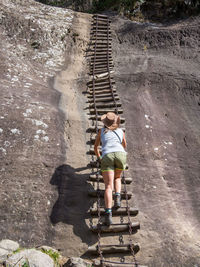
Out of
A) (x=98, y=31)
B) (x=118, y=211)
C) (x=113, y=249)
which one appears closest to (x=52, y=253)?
(x=113, y=249)

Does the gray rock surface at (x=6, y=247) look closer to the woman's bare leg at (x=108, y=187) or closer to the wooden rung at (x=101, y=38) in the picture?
the woman's bare leg at (x=108, y=187)

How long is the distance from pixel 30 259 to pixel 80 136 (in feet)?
12.9

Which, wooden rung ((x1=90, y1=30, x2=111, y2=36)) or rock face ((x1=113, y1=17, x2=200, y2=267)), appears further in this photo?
wooden rung ((x1=90, y1=30, x2=111, y2=36))

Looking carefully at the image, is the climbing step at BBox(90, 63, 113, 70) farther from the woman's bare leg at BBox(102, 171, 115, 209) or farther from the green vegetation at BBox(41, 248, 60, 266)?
the green vegetation at BBox(41, 248, 60, 266)

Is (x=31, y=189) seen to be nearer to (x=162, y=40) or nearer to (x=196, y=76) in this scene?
(x=196, y=76)

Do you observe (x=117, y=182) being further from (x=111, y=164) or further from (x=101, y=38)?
(x=101, y=38)

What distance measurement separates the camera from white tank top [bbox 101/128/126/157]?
4.89 m

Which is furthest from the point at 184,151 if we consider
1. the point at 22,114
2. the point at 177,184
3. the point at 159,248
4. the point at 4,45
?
the point at 4,45

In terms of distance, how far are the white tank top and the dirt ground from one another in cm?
121

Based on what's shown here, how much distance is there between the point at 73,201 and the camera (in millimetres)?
5254

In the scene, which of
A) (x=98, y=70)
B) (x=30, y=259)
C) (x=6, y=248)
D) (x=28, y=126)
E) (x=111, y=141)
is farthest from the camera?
(x=98, y=70)

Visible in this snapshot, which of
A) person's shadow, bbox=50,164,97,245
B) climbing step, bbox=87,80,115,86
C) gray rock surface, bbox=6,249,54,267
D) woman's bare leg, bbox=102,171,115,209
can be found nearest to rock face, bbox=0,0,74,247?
person's shadow, bbox=50,164,97,245

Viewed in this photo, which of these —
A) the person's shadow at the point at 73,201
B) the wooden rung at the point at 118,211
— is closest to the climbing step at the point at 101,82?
the person's shadow at the point at 73,201

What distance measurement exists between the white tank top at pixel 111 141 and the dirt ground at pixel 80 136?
121 cm
